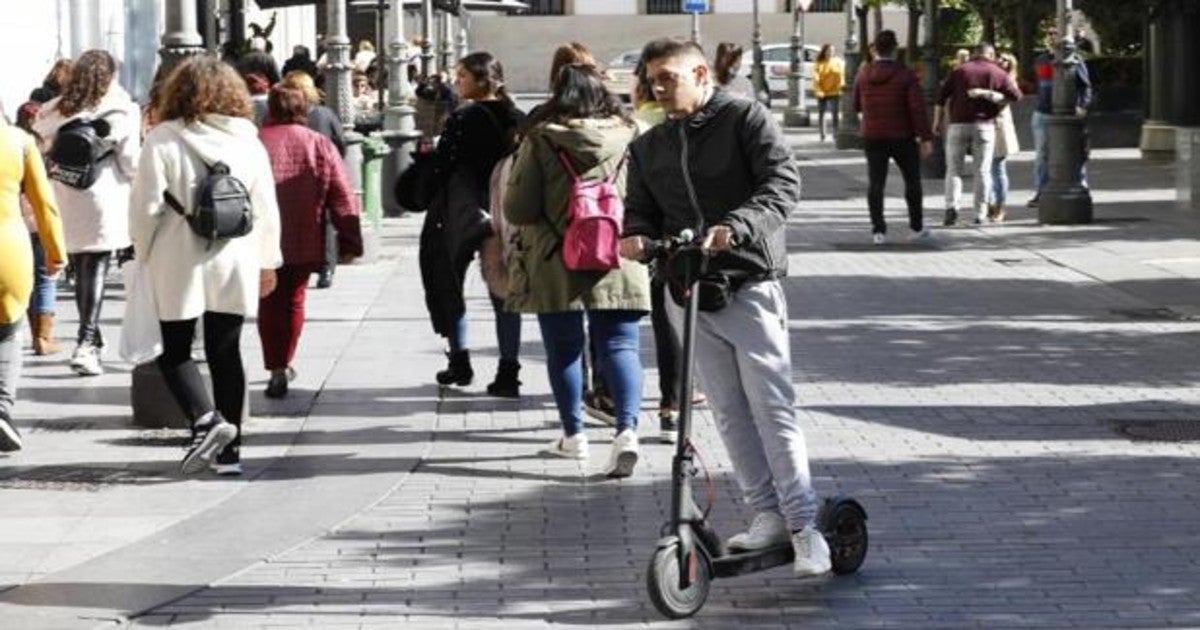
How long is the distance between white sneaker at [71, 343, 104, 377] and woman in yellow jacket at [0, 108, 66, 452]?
250cm

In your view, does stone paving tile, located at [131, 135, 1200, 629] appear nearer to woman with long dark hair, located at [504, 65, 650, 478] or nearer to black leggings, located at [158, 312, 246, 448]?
woman with long dark hair, located at [504, 65, 650, 478]

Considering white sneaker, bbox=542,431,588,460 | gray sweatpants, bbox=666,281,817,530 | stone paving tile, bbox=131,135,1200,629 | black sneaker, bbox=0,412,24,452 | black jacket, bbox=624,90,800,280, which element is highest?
black jacket, bbox=624,90,800,280

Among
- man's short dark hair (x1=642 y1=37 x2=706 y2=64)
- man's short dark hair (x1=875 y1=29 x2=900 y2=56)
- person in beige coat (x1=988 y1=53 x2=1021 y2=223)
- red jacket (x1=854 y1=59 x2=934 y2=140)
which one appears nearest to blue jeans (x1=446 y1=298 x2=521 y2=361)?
man's short dark hair (x1=642 y1=37 x2=706 y2=64)

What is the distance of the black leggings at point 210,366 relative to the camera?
35.8ft

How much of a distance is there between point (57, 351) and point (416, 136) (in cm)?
1125

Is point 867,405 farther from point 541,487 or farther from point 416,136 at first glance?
point 416,136

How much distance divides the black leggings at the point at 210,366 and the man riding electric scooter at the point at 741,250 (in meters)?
3.04

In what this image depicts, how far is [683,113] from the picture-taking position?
8.32m

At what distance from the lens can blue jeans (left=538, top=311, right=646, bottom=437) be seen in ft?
35.6

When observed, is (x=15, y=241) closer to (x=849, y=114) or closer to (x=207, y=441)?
(x=207, y=441)

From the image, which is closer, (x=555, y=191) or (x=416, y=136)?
(x=555, y=191)

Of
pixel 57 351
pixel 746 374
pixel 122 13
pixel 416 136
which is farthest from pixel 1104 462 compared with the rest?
pixel 122 13

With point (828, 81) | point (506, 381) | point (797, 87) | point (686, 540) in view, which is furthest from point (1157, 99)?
point (686, 540)

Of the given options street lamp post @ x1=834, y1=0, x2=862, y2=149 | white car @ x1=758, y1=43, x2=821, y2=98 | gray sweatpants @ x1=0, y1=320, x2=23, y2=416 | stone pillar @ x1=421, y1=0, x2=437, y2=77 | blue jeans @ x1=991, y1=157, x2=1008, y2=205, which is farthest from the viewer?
white car @ x1=758, y1=43, x2=821, y2=98
